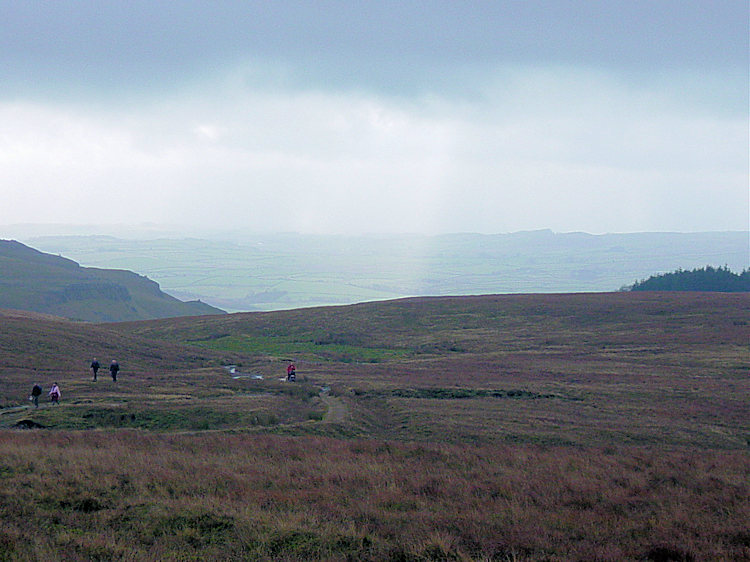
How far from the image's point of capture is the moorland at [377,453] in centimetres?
945

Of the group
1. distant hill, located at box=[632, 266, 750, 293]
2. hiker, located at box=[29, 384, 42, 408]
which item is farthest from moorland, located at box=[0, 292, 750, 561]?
distant hill, located at box=[632, 266, 750, 293]

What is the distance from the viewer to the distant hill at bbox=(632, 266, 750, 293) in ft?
332

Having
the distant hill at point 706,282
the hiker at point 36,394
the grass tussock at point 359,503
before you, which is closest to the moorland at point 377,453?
the grass tussock at point 359,503

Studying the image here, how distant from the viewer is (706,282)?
103m

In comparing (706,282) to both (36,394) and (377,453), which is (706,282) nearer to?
(377,453)

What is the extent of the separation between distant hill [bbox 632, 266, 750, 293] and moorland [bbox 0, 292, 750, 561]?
Result: 181ft

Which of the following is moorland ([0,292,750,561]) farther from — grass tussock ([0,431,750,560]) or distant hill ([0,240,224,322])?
distant hill ([0,240,224,322])

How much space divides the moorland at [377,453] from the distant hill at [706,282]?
55.2 metres

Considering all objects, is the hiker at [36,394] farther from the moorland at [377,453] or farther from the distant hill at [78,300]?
the distant hill at [78,300]

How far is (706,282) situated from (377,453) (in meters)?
102

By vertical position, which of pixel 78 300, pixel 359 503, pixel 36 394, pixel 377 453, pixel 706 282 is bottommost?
pixel 78 300

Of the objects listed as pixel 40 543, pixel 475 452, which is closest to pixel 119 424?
pixel 475 452

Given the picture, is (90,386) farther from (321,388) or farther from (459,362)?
(459,362)

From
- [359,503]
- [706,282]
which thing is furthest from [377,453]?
[706,282]
